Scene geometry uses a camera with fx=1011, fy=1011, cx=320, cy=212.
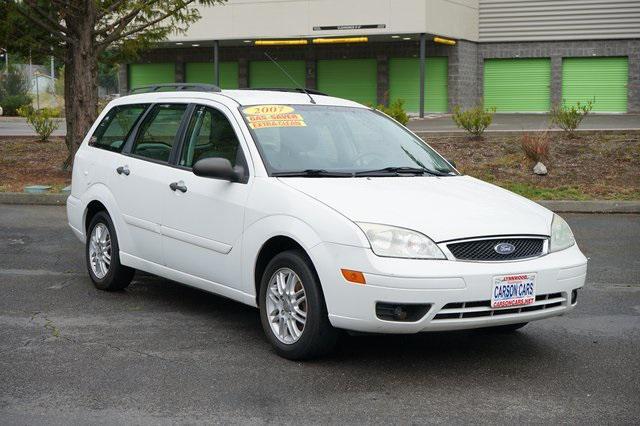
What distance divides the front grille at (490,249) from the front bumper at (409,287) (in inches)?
2.2

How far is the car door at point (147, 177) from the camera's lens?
24.6ft

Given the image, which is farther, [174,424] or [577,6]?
[577,6]

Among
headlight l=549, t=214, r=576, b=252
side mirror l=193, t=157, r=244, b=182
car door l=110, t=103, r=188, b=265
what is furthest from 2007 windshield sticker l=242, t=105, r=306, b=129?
headlight l=549, t=214, r=576, b=252

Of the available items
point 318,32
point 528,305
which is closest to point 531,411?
point 528,305

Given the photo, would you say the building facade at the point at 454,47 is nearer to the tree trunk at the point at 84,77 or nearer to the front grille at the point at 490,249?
the tree trunk at the point at 84,77

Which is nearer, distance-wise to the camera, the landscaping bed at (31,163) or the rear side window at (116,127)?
the rear side window at (116,127)

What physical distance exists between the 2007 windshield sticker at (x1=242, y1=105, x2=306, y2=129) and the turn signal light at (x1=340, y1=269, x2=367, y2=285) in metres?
1.65

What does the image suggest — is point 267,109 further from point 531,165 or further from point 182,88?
point 531,165

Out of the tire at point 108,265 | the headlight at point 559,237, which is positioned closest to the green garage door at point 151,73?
the tire at point 108,265

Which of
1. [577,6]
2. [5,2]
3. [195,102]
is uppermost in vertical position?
[577,6]

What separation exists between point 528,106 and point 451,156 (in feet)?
72.5

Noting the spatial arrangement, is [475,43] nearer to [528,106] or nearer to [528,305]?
[528,106]

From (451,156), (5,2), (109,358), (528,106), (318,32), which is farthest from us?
(528,106)

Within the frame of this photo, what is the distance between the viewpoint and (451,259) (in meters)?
5.68
